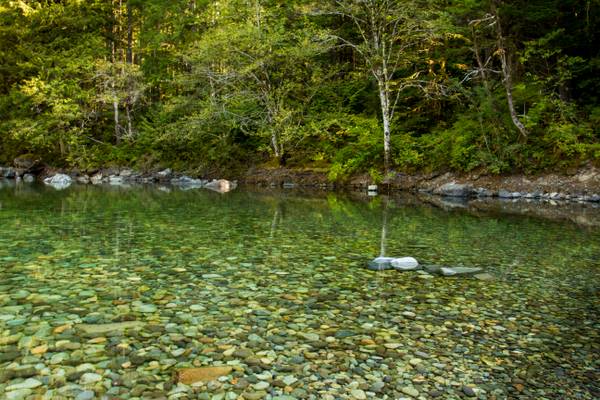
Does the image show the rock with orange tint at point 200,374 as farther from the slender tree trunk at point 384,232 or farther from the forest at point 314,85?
the forest at point 314,85

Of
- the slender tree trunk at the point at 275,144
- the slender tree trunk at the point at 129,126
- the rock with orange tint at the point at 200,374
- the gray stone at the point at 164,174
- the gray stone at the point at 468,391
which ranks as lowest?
the gray stone at the point at 468,391

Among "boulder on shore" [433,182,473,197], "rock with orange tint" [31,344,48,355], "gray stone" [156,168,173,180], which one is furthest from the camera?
"gray stone" [156,168,173,180]

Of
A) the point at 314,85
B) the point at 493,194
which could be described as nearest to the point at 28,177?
the point at 314,85

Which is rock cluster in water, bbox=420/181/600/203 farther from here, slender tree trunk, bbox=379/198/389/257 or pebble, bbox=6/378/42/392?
pebble, bbox=6/378/42/392

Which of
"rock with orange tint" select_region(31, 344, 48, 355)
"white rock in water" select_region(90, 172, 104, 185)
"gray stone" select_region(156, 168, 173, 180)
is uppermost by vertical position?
"gray stone" select_region(156, 168, 173, 180)

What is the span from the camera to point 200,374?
155 inches

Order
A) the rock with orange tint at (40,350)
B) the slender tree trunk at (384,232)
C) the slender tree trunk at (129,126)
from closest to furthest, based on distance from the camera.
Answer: the rock with orange tint at (40,350) → the slender tree trunk at (384,232) → the slender tree trunk at (129,126)

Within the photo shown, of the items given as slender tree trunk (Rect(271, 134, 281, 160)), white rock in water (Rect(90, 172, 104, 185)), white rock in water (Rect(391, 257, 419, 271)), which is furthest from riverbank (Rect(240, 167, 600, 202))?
white rock in water (Rect(90, 172, 104, 185))

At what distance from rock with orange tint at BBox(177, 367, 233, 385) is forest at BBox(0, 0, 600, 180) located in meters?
18.3

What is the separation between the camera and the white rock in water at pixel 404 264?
766cm

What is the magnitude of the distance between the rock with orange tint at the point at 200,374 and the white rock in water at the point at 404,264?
424cm

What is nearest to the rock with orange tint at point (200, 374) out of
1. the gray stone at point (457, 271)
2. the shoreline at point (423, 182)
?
the gray stone at point (457, 271)

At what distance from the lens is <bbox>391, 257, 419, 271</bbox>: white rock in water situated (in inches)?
302

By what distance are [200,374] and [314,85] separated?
83.2 feet
